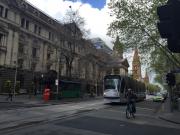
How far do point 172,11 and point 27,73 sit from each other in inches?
1961

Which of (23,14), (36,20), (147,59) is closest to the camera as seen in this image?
(147,59)

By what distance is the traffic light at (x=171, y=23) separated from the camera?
410 centimetres

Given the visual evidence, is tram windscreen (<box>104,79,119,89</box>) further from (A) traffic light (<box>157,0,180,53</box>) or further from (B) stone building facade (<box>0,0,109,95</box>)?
(A) traffic light (<box>157,0,180,53</box>)

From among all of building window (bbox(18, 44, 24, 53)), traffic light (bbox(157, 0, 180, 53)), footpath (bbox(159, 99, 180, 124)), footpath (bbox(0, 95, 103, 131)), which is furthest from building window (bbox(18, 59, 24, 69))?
traffic light (bbox(157, 0, 180, 53))

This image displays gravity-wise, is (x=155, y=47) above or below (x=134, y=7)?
below

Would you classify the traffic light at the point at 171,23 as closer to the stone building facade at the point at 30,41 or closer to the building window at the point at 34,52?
the stone building facade at the point at 30,41

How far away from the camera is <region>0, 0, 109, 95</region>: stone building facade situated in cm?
4800

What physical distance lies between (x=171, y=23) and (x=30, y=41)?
52075mm

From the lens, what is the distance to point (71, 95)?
4684cm

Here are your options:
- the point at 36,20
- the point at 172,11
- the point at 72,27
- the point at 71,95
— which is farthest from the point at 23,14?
the point at 172,11

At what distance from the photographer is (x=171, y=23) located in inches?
163

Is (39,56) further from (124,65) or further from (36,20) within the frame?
(124,65)

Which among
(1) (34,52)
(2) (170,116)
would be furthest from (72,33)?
(2) (170,116)

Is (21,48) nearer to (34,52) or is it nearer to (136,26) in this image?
(34,52)
